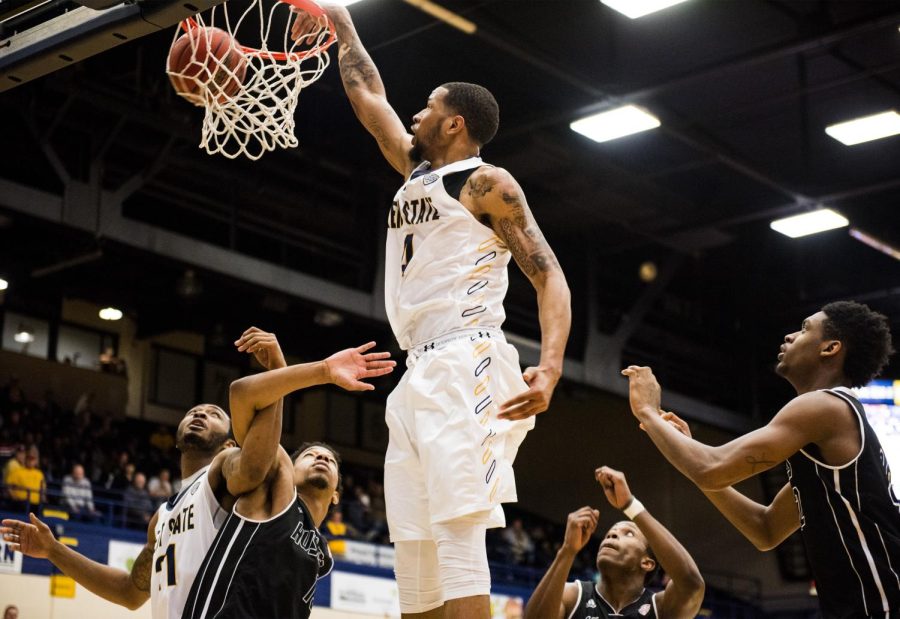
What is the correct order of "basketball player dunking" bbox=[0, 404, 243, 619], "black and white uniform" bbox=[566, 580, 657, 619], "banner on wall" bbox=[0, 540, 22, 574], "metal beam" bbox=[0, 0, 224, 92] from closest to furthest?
1. "basketball player dunking" bbox=[0, 404, 243, 619]
2. "metal beam" bbox=[0, 0, 224, 92]
3. "black and white uniform" bbox=[566, 580, 657, 619]
4. "banner on wall" bbox=[0, 540, 22, 574]

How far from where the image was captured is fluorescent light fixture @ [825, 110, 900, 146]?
14.9 m

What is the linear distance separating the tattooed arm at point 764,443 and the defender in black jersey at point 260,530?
3.85ft

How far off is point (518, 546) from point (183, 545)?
16.4 m

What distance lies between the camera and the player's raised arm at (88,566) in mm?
5801

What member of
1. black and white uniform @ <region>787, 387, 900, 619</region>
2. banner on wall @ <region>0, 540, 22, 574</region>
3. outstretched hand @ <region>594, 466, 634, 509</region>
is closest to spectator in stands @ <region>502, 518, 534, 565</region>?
banner on wall @ <region>0, 540, 22, 574</region>

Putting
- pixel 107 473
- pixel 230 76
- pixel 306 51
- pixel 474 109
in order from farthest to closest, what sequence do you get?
1. pixel 107 473
2. pixel 306 51
3. pixel 230 76
4. pixel 474 109

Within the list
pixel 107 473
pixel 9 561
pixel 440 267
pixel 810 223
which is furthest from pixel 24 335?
pixel 440 267

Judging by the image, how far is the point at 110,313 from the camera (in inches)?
838

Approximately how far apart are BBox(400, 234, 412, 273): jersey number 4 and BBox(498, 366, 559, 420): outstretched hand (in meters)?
0.72

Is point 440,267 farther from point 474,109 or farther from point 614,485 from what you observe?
point 614,485

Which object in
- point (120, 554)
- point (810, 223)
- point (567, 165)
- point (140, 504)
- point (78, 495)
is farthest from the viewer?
point (810, 223)

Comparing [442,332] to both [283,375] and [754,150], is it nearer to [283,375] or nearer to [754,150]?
[283,375]

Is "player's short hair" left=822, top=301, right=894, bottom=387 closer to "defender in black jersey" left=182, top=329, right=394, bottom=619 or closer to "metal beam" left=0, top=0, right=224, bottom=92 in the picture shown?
"defender in black jersey" left=182, top=329, right=394, bottom=619

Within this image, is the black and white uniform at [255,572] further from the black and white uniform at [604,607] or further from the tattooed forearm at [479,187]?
the black and white uniform at [604,607]
